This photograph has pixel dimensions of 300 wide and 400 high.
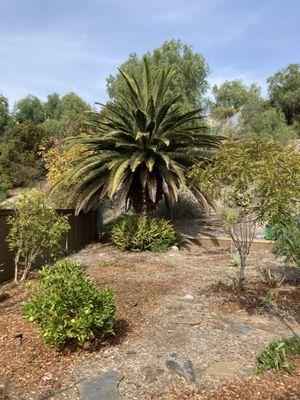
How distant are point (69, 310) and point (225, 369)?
5.33 feet

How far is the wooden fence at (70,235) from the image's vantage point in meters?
7.28

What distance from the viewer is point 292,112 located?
28391mm

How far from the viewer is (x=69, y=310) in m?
3.93

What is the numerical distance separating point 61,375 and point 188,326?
5.80ft

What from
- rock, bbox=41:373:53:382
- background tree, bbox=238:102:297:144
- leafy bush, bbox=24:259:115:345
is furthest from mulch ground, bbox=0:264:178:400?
background tree, bbox=238:102:297:144

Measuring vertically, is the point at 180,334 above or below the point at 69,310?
below

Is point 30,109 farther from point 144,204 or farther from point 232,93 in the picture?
point 144,204

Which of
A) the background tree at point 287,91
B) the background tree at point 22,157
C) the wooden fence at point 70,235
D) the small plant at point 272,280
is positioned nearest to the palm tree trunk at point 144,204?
the wooden fence at point 70,235

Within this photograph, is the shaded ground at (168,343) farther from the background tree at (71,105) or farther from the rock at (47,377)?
the background tree at (71,105)

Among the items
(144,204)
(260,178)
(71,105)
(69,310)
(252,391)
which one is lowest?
(252,391)

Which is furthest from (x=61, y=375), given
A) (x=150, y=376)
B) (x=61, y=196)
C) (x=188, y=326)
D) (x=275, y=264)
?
(x=61, y=196)

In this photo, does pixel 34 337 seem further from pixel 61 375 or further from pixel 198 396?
pixel 198 396

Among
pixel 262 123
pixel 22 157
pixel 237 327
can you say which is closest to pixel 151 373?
pixel 237 327

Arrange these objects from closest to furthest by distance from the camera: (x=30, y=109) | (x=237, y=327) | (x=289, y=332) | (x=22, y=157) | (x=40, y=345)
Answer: (x=40, y=345)
(x=289, y=332)
(x=237, y=327)
(x=22, y=157)
(x=30, y=109)
